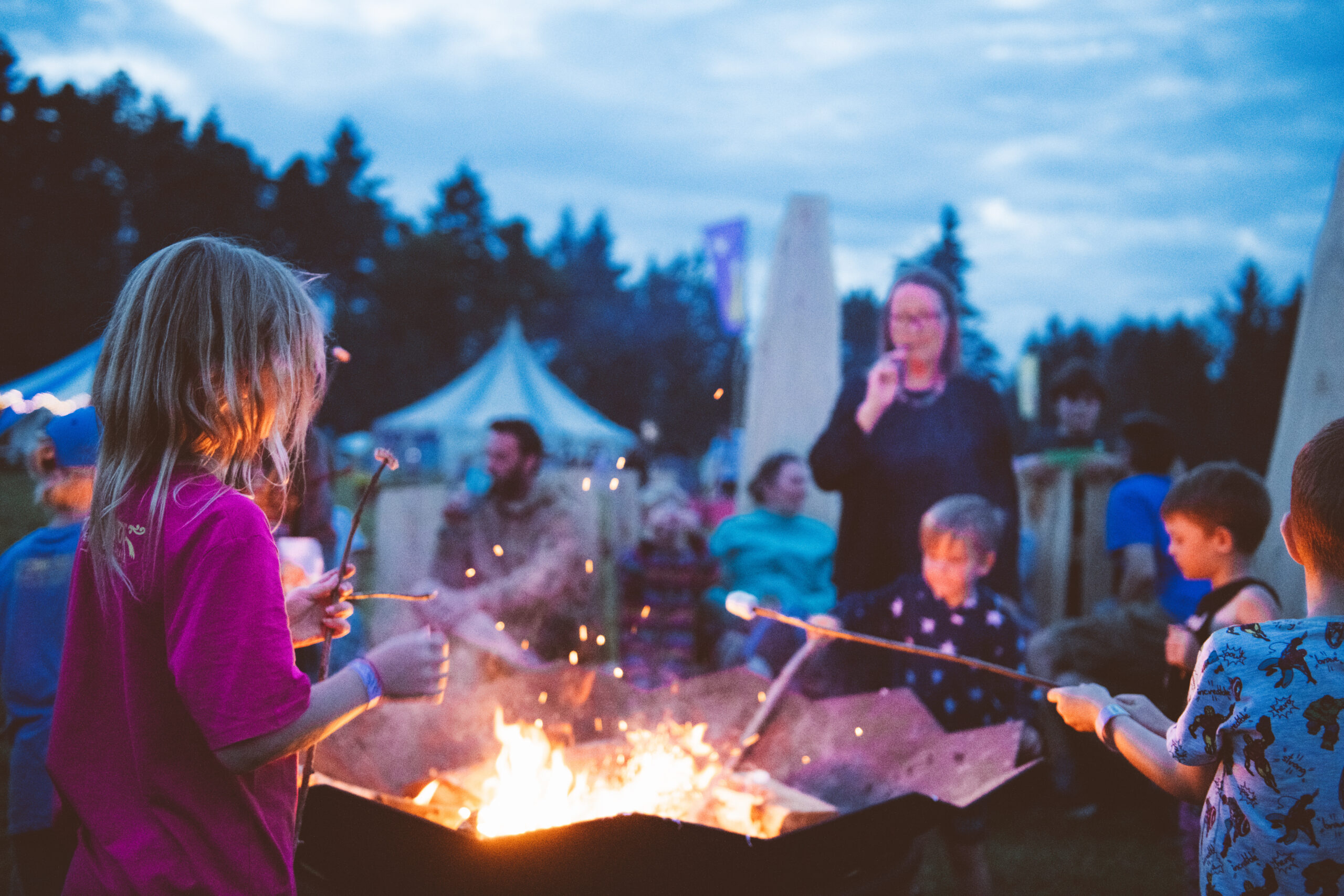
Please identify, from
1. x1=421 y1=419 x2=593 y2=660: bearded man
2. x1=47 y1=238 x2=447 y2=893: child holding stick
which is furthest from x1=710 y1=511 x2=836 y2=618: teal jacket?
x1=47 y1=238 x2=447 y2=893: child holding stick

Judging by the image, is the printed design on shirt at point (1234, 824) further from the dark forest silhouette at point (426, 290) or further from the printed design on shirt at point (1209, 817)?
the dark forest silhouette at point (426, 290)

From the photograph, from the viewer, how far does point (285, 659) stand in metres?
1.15

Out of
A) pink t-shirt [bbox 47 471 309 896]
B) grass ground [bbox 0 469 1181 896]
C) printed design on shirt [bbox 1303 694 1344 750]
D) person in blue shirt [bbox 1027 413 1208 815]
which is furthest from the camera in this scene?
person in blue shirt [bbox 1027 413 1208 815]

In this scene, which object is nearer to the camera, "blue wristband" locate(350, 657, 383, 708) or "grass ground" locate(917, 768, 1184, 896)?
"blue wristband" locate(350, 657, 383, 708)

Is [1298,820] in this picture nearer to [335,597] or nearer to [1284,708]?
[1284,708]

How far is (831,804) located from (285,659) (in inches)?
64.1

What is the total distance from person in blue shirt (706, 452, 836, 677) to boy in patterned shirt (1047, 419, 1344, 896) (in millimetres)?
2939

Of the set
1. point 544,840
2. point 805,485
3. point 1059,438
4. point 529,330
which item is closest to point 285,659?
point 544,840

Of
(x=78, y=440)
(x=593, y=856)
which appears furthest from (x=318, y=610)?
(x=78, y=440)

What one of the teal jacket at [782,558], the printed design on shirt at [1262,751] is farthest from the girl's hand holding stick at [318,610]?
the teal jacket at [782,558]

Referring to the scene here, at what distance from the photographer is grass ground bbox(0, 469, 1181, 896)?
3410 millimetres

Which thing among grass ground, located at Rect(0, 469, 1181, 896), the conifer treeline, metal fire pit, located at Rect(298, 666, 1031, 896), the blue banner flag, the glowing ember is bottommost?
grass ground, located at Rect(0, 469, 1181, 896)

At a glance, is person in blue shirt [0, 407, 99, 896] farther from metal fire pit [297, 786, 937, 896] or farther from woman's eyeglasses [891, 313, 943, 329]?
woman's eyeglasses [891, 313, 943, 329]

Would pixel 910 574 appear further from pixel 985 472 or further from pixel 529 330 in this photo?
pixel 529 330
